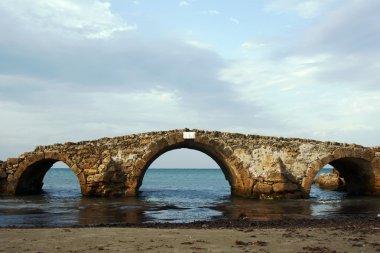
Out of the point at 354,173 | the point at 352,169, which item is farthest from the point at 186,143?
the point at 354,173

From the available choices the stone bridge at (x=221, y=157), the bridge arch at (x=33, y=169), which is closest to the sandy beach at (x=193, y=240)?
the stone bridge at (x=221, y=157)

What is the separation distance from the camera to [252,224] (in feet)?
32.8

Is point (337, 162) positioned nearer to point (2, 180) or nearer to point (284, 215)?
point (284, 215)

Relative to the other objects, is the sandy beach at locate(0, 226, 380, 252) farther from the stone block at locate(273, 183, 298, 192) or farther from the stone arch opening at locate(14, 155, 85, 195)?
the stone arch opening at locate(14, 155, 85, 195)

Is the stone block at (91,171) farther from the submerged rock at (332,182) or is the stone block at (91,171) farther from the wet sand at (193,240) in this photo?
the submerged rock at (332,182)

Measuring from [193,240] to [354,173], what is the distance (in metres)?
17.4

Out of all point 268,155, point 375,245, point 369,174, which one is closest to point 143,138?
point 268,155

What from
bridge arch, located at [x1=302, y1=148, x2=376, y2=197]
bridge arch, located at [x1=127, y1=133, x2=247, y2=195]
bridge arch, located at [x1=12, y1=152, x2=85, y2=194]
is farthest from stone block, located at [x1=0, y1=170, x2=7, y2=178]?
bridge arch, located at [x1=302, y1=148, x2=376, y2=197]

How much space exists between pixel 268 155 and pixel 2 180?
13092 millimetres

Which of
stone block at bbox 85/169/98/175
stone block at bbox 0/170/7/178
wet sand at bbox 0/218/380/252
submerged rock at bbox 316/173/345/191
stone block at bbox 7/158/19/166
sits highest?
stone block at bbox 7/158/19/166

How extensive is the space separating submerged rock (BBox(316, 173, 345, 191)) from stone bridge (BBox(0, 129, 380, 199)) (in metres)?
9.94

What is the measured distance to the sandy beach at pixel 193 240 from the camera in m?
6.43

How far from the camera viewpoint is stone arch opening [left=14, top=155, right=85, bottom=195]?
19.7 metres

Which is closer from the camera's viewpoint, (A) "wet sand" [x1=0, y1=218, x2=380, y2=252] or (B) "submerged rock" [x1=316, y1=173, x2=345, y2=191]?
(A) "wet sand" [x1=0, y1=218, x2=380, y2=252]
